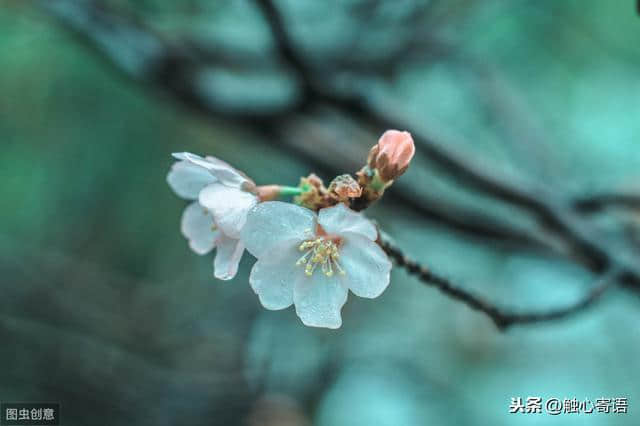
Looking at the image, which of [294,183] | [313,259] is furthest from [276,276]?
[294,183]

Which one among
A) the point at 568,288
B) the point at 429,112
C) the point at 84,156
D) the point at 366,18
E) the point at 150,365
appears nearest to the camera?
the point at 366,18

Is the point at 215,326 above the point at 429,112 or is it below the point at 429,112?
below

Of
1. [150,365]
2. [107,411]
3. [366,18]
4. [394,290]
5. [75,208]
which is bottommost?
[107,411]

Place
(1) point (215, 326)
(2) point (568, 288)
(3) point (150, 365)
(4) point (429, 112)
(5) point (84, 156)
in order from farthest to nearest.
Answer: (5) point (84, 156), (1) point (215, 326), (4) point (429, 112), (3) point (150, 365), (2) point (568, 288)

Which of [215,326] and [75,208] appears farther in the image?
[75,208]

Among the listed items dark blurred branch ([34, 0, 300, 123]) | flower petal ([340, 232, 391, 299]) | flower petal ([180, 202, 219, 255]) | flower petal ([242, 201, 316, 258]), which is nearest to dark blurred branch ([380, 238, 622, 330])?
flower petal ([340, 232, 391, 299])

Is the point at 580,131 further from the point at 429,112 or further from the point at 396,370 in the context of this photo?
the point at 396,370

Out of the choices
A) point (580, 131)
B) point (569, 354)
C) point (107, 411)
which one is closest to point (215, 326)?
point (107, 411)

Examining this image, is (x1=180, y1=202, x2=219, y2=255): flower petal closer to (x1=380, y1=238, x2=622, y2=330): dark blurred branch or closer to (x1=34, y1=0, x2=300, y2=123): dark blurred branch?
(x1=380, y1=238, x2=622, y2=330): dark blurred branch
